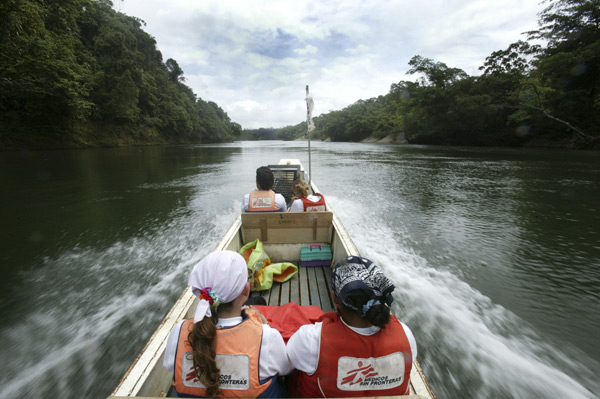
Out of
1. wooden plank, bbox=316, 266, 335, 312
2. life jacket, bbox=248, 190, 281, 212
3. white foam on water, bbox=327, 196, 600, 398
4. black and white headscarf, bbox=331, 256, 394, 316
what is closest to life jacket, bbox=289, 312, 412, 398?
black and white headscarf, bbox=331, 256, 394, 316

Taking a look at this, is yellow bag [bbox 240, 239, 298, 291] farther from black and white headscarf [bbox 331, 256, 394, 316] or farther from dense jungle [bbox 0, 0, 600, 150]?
dense jungle [bbox 0, 0, 600, 150]

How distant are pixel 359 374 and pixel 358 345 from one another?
0.18 m

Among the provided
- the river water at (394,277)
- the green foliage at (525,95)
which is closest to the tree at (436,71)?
the green foliage at (525,95)

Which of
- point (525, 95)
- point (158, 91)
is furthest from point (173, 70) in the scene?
point (525, 95)

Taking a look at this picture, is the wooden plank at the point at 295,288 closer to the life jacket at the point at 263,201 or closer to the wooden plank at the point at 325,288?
the wooden plank at the point at 325,288

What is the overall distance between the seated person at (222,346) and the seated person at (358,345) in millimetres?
193

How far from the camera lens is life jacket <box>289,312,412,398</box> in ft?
4.33

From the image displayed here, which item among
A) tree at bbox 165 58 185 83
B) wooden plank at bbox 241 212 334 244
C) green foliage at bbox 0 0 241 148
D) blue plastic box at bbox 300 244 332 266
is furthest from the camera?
tree at bbox 165 58 185 83

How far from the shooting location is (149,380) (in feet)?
5.13

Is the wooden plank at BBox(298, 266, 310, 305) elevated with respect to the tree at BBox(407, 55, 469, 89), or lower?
lower

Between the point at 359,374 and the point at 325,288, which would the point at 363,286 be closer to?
A: the point at 359,374

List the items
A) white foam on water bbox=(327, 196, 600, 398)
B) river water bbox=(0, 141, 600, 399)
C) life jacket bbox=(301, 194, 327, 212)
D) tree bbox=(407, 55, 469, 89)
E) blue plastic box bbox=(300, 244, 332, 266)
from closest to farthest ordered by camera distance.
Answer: white foam on water bbox=(327, 196, 600, 398), river water bbox=(0, 141, 600, 399), blue plastic box bbox=(300, 244, 332, 266), life jacket bbox=(301, 194, 327, 212), tree bbox=(407, 55, 469, 89)

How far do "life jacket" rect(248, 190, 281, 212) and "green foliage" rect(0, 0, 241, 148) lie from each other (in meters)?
17.2

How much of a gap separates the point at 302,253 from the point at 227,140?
101 meters
